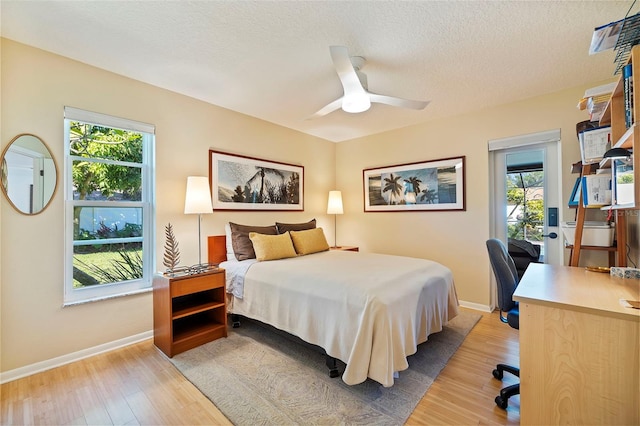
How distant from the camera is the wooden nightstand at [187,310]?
2330mm

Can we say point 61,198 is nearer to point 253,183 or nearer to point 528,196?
point 253,183

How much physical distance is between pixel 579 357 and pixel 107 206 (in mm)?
3520

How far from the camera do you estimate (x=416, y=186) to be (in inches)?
156

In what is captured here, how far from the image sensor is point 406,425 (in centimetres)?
155

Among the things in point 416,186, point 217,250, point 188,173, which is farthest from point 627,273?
point 188,173

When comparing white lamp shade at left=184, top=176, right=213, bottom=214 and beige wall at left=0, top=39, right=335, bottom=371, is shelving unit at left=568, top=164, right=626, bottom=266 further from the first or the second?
beige wall at left=0, top=39, right=335, bottom=371

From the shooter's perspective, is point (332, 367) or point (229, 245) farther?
point (229, 245)

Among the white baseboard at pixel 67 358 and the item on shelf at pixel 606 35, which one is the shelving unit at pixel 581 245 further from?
the white baseboard at pixel 67 358

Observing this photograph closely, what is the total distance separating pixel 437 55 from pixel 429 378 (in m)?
2.57

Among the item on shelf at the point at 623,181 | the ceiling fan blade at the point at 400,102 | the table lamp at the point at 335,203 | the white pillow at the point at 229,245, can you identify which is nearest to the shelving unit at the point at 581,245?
the item on shelf at the point at 623,181

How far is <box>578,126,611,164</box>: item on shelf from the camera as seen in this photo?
72.1 inches

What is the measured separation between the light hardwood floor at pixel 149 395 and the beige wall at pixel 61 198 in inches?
11.4

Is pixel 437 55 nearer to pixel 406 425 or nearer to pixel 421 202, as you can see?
pixel 421 202

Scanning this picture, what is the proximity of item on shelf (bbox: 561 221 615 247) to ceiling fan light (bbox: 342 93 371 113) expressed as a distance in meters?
2.14
